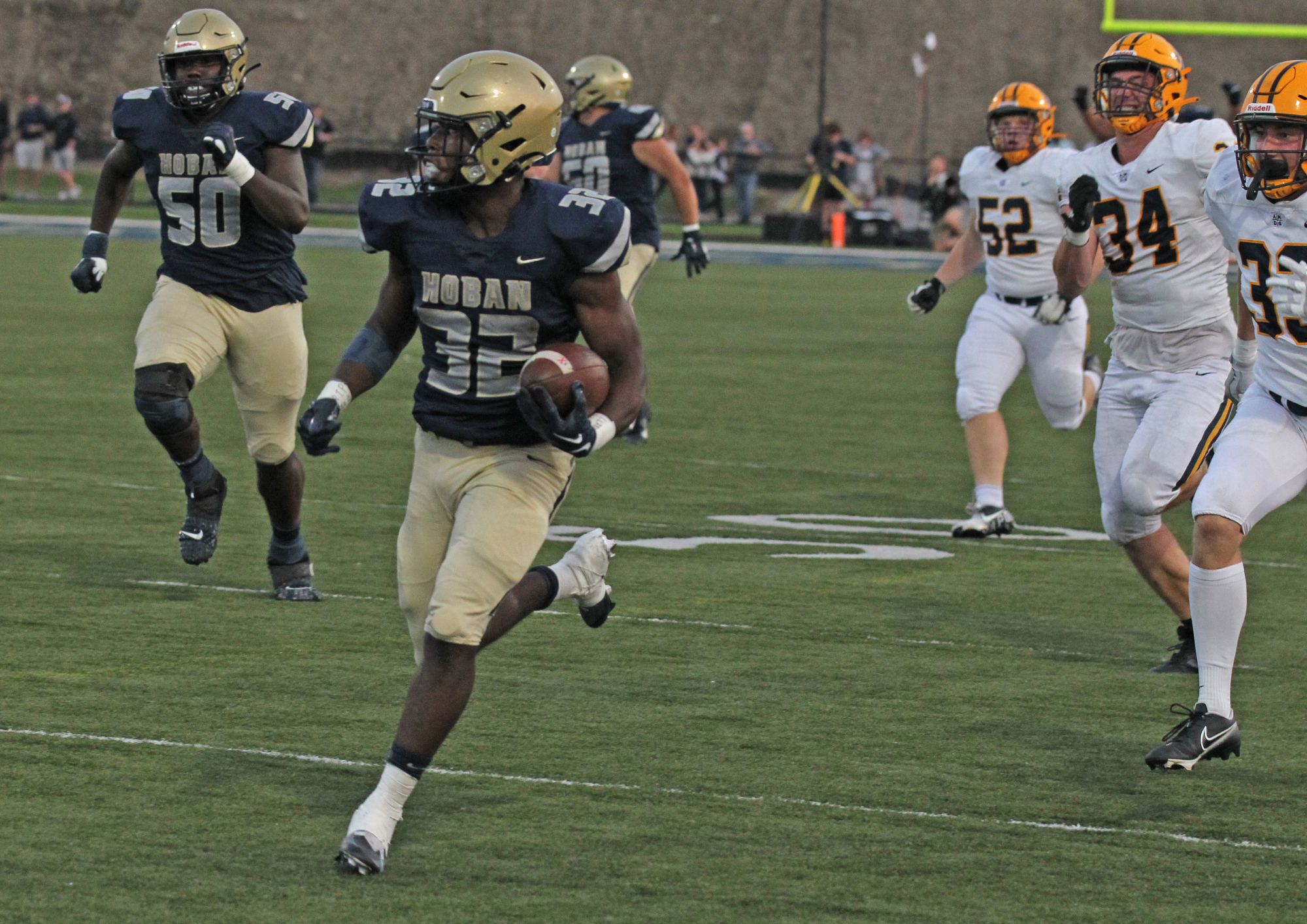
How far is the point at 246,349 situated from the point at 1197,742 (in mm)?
3607

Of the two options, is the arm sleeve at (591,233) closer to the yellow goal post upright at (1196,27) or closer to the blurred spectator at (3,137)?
the yellow goal post upright at (1196,27)

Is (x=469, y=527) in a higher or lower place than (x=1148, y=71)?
lower

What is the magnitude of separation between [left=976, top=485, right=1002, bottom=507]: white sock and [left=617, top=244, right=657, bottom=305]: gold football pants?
2.96 metres

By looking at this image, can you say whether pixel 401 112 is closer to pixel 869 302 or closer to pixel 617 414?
pixel 869 302

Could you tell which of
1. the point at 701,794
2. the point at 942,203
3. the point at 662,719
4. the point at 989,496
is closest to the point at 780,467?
the point at 989,496

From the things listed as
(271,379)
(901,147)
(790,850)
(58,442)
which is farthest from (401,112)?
(790,850)

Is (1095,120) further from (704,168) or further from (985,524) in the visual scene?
(704,168)

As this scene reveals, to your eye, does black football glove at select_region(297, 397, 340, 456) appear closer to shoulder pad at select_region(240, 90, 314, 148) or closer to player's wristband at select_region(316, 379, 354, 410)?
player's wristband at select_region(316, 379, 354, 410)

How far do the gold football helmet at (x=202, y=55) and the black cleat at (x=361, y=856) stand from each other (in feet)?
11.9

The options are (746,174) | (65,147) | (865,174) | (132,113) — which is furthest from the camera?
(746,174)

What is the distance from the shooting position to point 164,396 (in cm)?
698

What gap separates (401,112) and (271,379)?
44173mm

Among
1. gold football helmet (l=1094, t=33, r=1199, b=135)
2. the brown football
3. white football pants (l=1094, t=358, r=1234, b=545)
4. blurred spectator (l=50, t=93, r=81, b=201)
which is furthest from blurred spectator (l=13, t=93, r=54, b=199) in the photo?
the brown football

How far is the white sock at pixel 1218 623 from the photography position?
533 centimetres
